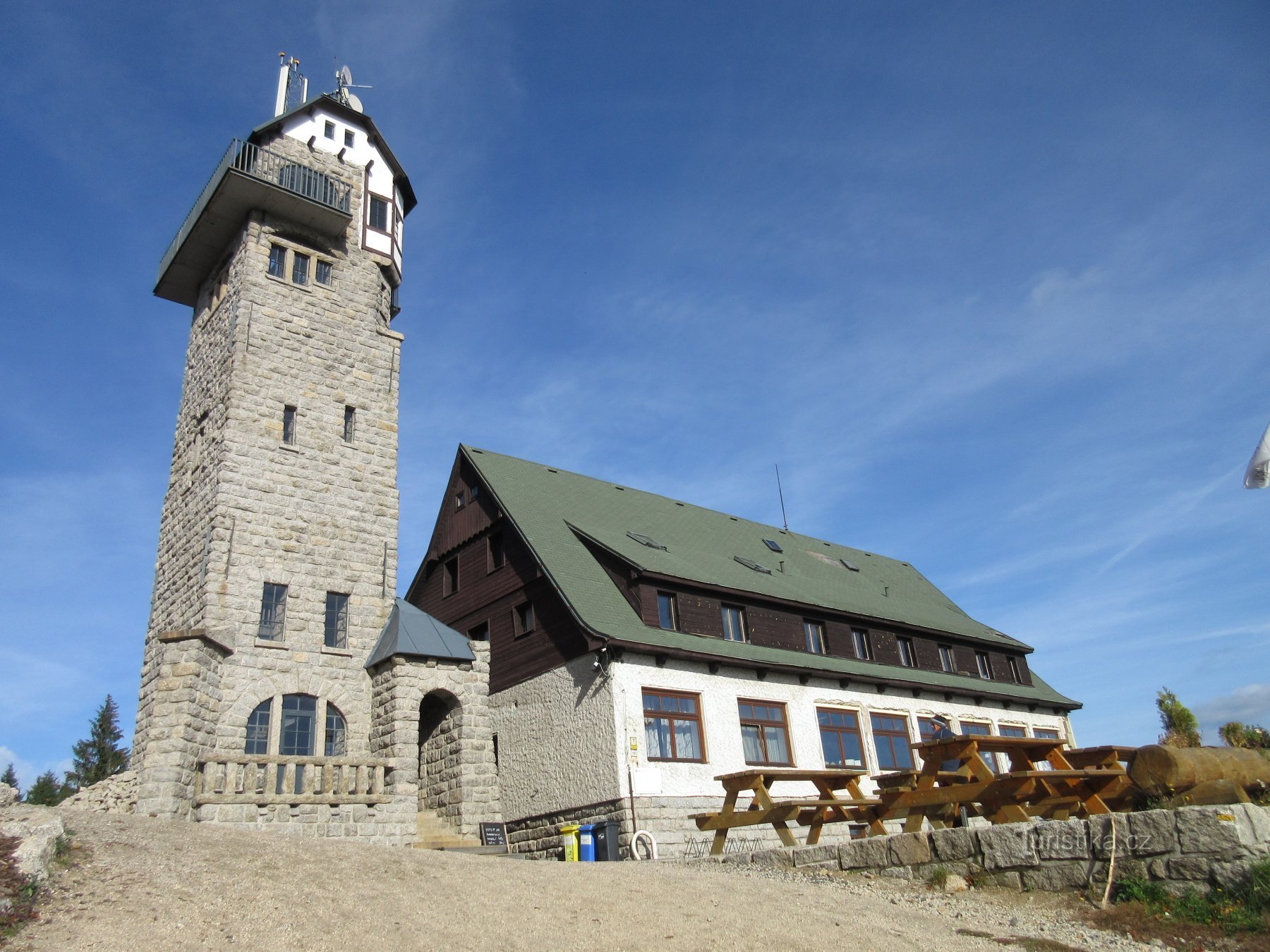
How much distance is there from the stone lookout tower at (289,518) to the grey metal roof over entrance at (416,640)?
5 centimetres

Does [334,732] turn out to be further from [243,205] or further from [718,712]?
[243,205]

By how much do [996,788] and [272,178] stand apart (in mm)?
21262

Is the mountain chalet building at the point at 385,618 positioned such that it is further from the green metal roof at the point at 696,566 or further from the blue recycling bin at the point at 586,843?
the blue recycling bin at the point at 586,843

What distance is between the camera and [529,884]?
11.2m

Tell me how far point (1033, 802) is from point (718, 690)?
10.5 m

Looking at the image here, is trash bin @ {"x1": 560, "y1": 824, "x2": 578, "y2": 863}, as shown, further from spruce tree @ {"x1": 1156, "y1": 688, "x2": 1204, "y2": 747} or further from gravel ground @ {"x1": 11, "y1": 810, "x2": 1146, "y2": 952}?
spruce tree @ {"x1": 1156, "y1": 688, "x2": 1204, "y2": 747}

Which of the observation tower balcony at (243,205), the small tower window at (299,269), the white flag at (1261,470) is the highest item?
the observation tower balcony at (243,205)

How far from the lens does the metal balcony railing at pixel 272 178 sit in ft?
76.6

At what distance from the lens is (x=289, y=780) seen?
57.0 feet

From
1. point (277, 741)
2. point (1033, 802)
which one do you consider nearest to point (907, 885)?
point (1033, 802)

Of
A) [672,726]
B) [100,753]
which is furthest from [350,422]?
[100,753]

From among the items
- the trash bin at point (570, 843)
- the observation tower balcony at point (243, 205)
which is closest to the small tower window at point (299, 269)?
the observation tower balcony at point (243, 205)

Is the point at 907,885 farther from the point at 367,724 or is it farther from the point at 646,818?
the point at 367,724

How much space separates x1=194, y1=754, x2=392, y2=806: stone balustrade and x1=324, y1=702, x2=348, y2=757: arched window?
1501mm
